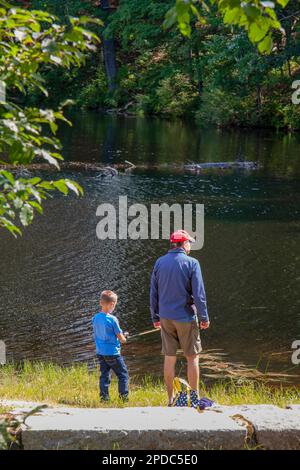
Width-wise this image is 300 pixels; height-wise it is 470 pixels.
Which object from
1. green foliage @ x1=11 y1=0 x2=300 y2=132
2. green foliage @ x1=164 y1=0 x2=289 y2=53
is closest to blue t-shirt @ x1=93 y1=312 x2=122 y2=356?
green foliage @ x1=164 y1=0 x2=289 y2=53

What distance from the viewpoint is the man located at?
8.21m

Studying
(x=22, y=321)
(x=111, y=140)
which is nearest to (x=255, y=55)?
(x=111, y=140)

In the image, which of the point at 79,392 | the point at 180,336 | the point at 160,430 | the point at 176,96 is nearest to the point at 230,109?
the point at 176,96

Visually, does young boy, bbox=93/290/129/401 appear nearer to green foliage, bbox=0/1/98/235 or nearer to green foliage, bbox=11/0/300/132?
green foliage, bbox=0/1/98/235

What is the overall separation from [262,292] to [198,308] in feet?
26.6

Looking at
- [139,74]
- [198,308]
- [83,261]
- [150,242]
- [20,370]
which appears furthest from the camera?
[139,74]

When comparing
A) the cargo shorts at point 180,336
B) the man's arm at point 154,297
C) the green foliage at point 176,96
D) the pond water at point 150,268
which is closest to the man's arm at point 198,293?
the cargo shorts at point 180,336

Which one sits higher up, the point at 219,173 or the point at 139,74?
the point at 139,74

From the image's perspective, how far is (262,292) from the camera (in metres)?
16.1

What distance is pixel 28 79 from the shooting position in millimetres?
4922

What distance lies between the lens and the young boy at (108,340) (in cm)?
825

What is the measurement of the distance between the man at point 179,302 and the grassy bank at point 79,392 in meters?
0.46

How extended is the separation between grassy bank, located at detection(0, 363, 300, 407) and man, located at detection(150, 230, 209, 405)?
46 cm

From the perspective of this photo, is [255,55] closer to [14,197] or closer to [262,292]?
[262,292]
